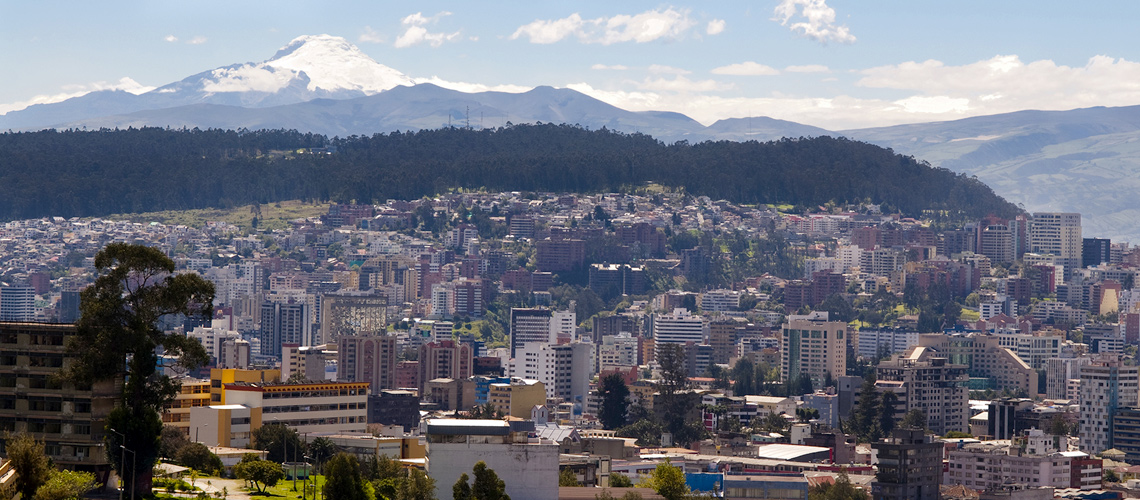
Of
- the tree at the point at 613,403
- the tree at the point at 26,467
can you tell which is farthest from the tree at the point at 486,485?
the tree at the point at 613,403

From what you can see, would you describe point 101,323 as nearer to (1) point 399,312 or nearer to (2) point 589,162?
(1) point 399,312

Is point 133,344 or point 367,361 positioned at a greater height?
point 133,344

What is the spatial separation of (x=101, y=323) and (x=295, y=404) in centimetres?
2620

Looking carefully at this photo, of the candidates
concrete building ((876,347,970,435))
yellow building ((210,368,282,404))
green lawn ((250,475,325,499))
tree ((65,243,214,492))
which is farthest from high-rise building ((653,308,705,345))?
tree ((65,243,214,492))

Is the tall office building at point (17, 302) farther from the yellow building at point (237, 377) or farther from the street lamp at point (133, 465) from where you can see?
the street lamp at point (133, 465)

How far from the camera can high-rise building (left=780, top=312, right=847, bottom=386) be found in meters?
125

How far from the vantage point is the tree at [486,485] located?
44344mm

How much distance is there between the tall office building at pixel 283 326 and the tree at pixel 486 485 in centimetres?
9420

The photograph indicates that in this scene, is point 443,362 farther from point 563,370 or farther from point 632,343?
point 632,343

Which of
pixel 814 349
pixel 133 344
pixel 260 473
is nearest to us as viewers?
pixel 133 344

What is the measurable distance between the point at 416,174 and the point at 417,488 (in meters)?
143

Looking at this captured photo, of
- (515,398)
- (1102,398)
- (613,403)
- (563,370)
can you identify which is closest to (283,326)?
(563,370)

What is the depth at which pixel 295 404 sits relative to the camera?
67375 mm

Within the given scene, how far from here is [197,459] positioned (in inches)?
1994
